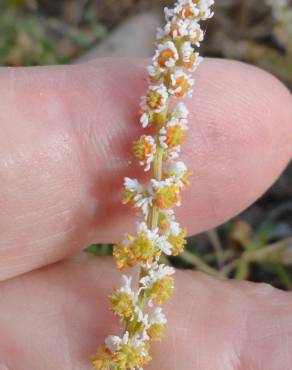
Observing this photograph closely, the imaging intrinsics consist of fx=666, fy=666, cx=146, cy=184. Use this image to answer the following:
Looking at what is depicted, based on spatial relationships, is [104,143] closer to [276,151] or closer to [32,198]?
[32,198]

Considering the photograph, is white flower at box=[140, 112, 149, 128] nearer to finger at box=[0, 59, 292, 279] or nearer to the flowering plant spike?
the flowering plant spike

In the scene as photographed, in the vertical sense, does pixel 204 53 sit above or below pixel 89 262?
above

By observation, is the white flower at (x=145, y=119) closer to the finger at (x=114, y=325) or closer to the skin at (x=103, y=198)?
the skin at (x=103, y=198)

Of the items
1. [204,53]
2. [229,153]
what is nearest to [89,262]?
[229,153]

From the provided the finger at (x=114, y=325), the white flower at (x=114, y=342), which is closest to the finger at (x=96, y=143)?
the finger at (x=114, y=325)

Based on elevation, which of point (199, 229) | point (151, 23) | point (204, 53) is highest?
point (151, 23)

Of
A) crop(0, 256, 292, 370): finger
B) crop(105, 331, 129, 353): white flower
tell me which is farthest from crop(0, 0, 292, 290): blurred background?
crop(105, 331, 129, 353): white flower
